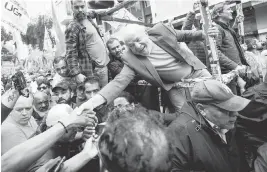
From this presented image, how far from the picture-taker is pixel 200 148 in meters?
2.03

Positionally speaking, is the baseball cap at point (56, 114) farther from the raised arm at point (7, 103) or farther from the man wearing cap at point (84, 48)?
the man wearing cap at point (84, 48)

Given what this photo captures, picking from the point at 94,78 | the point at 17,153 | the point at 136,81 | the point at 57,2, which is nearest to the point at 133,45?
the point at 136,81

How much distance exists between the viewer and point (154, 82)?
9.95 ft

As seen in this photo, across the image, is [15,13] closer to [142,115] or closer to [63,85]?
[63,85]

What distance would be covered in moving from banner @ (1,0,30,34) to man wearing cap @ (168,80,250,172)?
7.28 ft

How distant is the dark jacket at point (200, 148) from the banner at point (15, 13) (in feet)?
7.35

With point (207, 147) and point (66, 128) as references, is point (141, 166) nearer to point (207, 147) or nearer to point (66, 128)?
point (66, 128)

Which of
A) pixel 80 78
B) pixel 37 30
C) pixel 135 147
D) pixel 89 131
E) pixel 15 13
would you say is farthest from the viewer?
pixel 37 30

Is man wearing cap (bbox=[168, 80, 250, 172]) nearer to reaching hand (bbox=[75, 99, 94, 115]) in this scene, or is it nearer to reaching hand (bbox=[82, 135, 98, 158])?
reaching hand (bbox=[82, 135, 98, 158])

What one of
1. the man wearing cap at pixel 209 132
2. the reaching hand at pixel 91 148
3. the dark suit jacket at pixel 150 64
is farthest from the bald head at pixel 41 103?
the man wearing cap at pixel 209 132

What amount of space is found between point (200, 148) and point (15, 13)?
254cm

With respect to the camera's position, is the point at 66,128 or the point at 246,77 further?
the point at 246,77

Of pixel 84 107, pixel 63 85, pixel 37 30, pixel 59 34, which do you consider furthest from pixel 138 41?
pixel 37 30

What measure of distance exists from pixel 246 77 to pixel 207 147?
2.77 m
